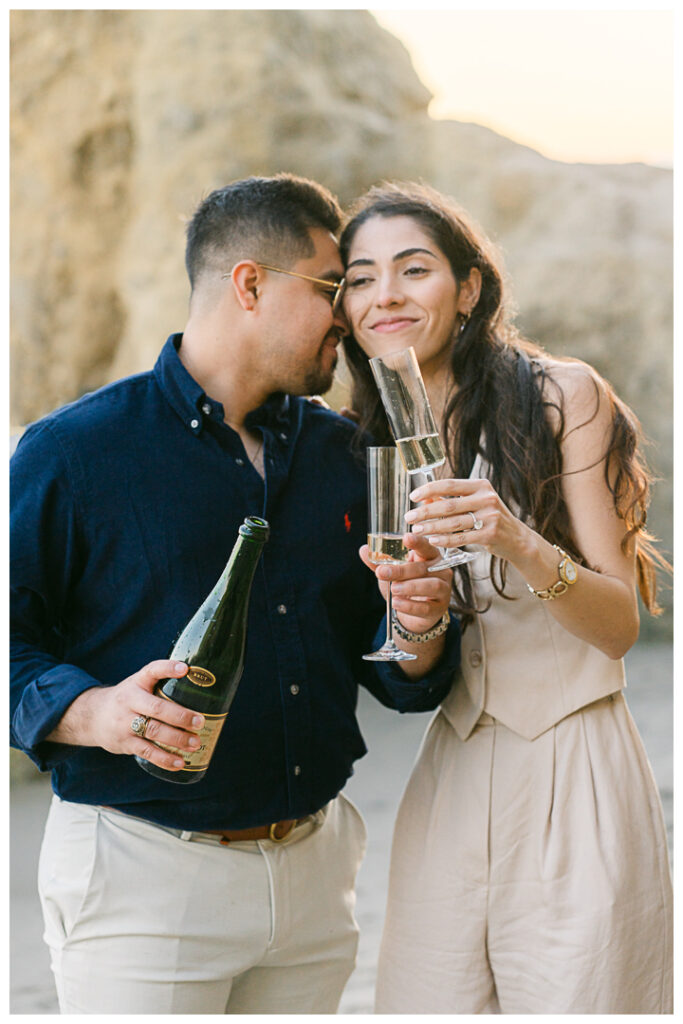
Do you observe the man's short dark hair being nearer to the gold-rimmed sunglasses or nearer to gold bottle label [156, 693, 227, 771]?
the gold-rimmed sunglasses

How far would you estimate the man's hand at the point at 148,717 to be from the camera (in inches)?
65.8

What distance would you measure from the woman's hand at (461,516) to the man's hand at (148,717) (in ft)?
1.54

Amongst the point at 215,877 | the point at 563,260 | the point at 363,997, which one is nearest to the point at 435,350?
the point at 215,877

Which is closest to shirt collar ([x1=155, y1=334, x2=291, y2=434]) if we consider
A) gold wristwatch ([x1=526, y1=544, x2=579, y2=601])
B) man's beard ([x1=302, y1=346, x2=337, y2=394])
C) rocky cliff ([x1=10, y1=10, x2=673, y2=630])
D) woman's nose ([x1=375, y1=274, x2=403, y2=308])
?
man's beard ([x1=302, y1=346, x2=337, y2=394])

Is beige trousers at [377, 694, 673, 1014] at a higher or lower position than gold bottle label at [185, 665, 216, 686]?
lower

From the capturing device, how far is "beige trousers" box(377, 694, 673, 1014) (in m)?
2.01

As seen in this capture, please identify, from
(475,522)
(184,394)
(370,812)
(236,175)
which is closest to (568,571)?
(475,522)

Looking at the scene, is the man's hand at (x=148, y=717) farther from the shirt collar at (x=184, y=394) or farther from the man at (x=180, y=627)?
the shirt collar at (x=184, y=394)

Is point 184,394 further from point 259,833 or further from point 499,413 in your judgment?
point 259,833

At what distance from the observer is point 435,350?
7.43 ft

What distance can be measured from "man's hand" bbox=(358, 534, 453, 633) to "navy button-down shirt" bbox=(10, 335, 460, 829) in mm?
247

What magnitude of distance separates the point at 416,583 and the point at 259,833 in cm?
65

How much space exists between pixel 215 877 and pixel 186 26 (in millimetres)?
8295

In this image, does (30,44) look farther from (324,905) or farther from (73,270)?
(324,905)
